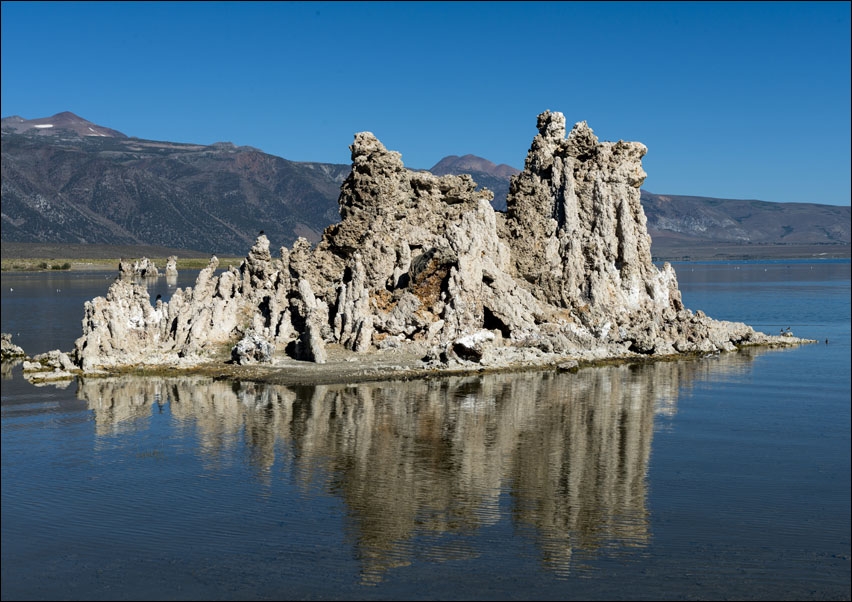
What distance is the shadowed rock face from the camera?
43.3 meters

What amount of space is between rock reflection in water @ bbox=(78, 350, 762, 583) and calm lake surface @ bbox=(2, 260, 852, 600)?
0.09 meters

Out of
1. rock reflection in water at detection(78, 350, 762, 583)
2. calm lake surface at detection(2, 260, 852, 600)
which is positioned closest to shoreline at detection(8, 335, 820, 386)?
rock reflection in water at detection(78, 350, 762, 583)

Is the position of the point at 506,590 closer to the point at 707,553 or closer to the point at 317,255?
the point at 707,553

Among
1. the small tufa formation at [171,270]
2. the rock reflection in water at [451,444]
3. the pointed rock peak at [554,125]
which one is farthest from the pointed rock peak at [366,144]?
the small tufa formation at [171,270]

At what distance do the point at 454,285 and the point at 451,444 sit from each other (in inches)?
640

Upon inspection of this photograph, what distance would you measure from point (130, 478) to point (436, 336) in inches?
825

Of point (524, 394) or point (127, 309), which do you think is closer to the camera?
point (524, 394)

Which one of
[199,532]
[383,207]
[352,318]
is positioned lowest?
[199,532]

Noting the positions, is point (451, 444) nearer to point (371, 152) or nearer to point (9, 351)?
point (371, 152)

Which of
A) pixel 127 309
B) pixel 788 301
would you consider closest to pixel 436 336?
pixel 127 309

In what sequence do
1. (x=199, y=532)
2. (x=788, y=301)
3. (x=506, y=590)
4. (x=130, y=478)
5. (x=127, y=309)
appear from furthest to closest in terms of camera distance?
1. (x=788, y=301)
2. (x=127, y=309)
3. (x=130, y=478)
4. (x=199, y=532)
5. (x=506, y=590)

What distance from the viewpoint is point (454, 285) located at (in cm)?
4397

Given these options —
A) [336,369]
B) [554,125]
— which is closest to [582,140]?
[554,125]

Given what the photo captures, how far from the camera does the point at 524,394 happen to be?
Result: 120 ft
